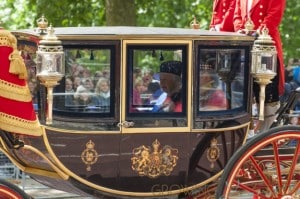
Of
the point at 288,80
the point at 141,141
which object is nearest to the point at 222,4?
the point at 141,141

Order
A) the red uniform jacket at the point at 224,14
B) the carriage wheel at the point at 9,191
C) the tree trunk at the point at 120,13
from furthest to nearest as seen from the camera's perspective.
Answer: the tree trunk at the point at 120,13 → the red uniform jacket at the point at 224,14 → the carriage wheel at the point at 9,191

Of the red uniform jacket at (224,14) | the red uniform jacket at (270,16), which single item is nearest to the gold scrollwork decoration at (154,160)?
the red uniform jacket at (270,16)

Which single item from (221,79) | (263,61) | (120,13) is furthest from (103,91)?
(120,13)

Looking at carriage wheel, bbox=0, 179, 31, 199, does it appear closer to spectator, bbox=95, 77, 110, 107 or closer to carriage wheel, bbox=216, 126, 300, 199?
spectator, bbox=95, 77, 110, 107

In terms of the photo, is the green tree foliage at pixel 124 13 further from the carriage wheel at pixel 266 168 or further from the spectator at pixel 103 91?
the spectator at pixel 103 91

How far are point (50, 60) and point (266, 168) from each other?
170 cm

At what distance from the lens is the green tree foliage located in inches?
401

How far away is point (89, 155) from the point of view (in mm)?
4715

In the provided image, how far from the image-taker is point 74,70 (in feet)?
15.6

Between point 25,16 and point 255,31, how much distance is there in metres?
9.84

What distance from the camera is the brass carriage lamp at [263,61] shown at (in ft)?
16.0

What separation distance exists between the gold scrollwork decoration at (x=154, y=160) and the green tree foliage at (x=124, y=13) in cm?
535

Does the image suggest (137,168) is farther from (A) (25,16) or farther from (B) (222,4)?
(A) (25,16)

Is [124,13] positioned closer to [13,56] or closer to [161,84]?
[161,84]
